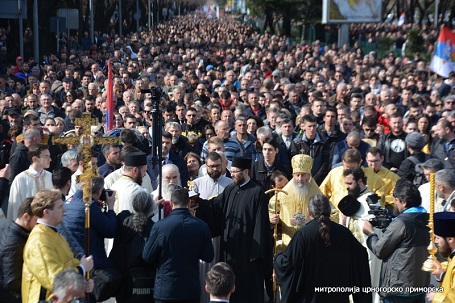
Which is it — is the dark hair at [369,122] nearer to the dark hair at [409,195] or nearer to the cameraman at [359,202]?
the cameraman at [359,202]

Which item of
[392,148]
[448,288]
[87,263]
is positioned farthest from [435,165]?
[87,263]

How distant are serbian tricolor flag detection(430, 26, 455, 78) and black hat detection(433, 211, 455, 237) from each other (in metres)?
16.4

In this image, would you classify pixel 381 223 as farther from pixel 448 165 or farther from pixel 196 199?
pixel 448 165

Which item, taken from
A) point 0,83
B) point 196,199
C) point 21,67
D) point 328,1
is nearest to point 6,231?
point 196,199

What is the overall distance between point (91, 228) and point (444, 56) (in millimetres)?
16178

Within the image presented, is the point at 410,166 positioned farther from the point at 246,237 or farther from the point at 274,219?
the point at 246,237

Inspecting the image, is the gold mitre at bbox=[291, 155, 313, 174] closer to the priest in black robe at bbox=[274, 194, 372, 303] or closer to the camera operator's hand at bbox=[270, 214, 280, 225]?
the camera operator's hand at bbox=[270, 214, 280, 225]

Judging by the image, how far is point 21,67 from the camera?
23594 millimetres

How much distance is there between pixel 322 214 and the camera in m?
7.54

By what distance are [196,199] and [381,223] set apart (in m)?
1.85

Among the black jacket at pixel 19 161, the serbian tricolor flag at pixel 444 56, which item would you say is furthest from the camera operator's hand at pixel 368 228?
the serbian tricolor flag at pixel 444 56

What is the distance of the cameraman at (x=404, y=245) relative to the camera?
7.68 metres

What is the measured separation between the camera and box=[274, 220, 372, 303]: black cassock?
7532 millimetres

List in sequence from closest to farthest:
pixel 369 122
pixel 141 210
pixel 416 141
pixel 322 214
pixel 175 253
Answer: pixel 322 214 → pixel 175 253 → pixel 141 210 → pixel 416 141 → pixel 369 122
